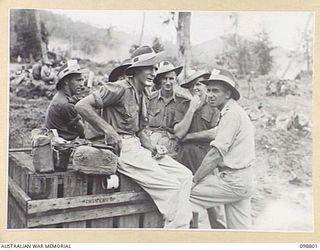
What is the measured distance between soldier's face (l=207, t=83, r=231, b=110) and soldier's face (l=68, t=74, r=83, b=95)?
0.76 metres

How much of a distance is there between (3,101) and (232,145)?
1378mm

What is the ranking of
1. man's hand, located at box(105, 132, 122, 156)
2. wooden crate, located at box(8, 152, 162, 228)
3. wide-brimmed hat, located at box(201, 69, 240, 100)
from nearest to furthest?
wooden crate, located at box(8, 152, 162, 228)
man's hand, located at box(105, 132, 122, 156)
wide-brimmed hat, located at box(201, 69, 240, 100)

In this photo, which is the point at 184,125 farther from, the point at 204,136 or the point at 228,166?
the point at 228,166

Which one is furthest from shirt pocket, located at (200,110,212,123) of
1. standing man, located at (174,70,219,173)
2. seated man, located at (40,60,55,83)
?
seated man, located at (40,60,55,83)

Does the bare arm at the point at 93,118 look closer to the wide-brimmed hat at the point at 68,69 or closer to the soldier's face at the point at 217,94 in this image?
the wide-brimmed hat at the point at 68,69

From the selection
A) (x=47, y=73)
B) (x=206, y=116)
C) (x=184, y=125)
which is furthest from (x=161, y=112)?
(x=47, y=73)

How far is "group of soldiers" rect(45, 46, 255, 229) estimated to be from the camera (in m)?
3.27

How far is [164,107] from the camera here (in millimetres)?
3328

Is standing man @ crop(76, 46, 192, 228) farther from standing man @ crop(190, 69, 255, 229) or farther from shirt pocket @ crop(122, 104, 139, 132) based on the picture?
standing man @ crop(190, 69, 255, 229)

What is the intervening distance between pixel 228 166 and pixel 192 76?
578 millimetres

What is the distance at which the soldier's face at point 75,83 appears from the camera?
328 cm

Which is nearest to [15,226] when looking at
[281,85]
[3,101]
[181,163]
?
[3,101]

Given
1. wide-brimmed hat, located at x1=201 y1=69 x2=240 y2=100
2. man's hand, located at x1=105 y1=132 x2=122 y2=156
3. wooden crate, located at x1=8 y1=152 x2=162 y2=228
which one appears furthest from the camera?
wide-brimmed hat, located at x1=201 y1=69 x2=240 y2=100

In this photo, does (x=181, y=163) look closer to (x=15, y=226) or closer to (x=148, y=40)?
(x=148, y=40)
